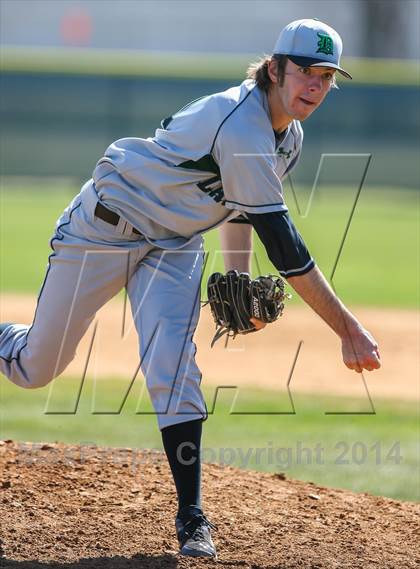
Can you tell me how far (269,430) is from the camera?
6613 mm

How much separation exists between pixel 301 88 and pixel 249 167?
361 millimetres

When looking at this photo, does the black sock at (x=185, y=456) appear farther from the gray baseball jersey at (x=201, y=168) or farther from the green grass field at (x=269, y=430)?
the green grass field at (x=269, y=430)

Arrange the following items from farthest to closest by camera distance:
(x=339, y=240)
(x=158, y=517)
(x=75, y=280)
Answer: (x=339, y=240) → (x=158, y=517) → (x=75, y=280)

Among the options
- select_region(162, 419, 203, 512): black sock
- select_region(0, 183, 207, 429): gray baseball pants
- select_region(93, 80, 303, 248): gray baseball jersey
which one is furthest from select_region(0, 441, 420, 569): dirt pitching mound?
select_region(93, 80, 303, 248): gray baseball jersey

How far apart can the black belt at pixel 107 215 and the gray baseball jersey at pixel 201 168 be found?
3 centimetres

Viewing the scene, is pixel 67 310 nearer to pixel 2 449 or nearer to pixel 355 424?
pixel 2 449

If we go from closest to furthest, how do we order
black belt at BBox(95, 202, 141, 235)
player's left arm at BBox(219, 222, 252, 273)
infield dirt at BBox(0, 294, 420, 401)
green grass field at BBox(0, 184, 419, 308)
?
black belt at BBox(95, 202, 141, 235) → player's left arm at BBox(219, 222, 252, 273) → infield dirt at BBox(0, 294, 420, 401) → green grass field at BBox(0, 184, 419, 308)

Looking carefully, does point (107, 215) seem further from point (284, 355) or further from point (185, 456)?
point (284, 355)

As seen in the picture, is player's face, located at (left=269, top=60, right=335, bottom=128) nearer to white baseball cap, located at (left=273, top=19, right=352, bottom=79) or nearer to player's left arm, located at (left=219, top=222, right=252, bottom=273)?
white baseball cap, located at (left=273, top=19, right=352, bottom=79)

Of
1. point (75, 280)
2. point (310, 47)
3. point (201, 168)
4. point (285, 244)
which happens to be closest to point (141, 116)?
point (75, 280)

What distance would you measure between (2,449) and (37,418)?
1463 mm

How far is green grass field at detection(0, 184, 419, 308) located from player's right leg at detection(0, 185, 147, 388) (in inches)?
237

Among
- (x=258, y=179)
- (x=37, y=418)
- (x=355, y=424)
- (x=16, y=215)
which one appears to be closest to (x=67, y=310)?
(x=258, y=179)

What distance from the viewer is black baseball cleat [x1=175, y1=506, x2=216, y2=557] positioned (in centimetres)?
385
